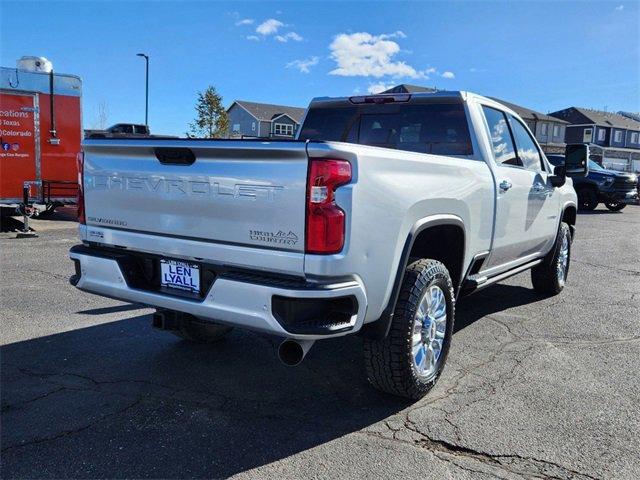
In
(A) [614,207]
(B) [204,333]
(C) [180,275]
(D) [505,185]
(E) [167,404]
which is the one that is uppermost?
(D) [505,185]

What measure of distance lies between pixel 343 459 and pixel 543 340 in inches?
106

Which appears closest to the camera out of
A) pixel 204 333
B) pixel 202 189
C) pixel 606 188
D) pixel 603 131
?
pixel 202 189

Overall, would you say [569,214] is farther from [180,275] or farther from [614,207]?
[614,207]

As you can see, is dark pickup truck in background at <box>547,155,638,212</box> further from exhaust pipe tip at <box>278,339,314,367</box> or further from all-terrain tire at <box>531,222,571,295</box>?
exhaust pipe tip at <box>278,339,314,367</box>

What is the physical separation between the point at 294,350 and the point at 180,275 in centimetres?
80

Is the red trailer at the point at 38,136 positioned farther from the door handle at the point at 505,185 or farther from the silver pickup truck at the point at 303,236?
the door handle at the point at 505,185

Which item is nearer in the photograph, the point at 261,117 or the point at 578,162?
the point at 578,162

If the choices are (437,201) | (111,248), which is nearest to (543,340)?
(437,201)

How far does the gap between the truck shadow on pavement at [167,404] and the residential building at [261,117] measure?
52.7 meters

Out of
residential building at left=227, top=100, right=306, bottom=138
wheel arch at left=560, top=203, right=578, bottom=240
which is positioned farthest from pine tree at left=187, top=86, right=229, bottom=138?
wheel arch at left=560, top=203, right=578, bottom=240

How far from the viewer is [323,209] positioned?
2668 millimetres

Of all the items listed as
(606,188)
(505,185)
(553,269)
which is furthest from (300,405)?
(606,188)

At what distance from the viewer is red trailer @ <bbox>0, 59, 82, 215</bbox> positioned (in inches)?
422

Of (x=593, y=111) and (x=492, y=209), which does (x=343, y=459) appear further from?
(x=593, y=111)
